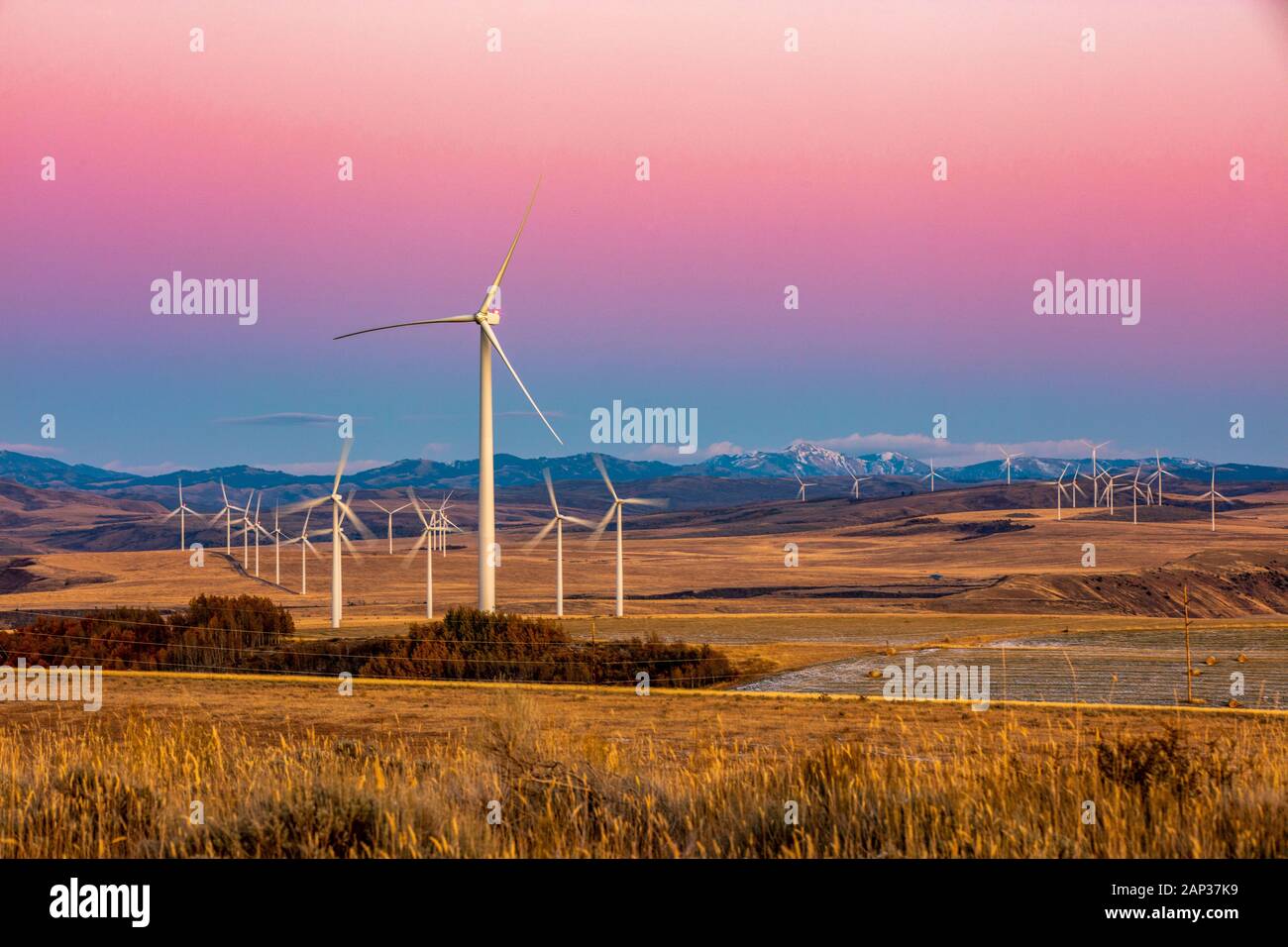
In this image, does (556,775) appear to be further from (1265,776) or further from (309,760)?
(1265,776)

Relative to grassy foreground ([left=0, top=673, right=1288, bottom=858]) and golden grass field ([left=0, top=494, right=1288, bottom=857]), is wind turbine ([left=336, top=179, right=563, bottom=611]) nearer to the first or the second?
golden grass field ([left=0, top=494, right=1288, bottom=857])

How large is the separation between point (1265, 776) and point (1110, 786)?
4.45 feet

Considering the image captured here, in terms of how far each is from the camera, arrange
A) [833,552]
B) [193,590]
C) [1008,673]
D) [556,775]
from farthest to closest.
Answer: [833,552] < [193,590] < [1008,673] < [556,775]

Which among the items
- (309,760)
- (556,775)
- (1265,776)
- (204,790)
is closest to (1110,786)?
(1265,776)

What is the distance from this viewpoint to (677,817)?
9.68 metres
